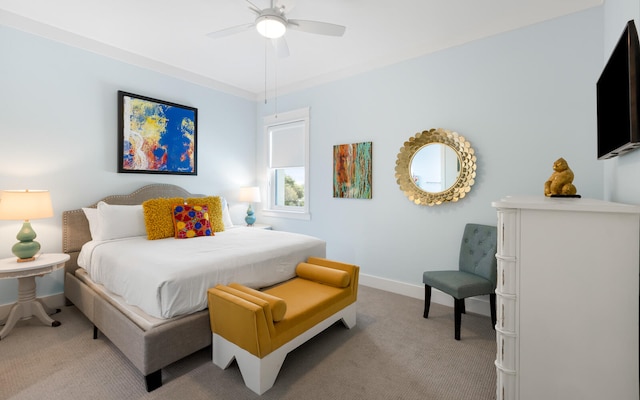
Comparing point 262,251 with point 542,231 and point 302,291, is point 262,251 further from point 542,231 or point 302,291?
point 542,231

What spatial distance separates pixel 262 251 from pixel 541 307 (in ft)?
6.33

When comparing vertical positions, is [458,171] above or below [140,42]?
below

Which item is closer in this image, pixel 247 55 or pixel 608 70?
pixel 608 70

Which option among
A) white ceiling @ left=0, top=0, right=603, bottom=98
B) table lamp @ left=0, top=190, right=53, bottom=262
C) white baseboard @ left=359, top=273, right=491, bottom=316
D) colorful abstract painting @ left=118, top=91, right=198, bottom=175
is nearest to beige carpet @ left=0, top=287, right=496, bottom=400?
white baseboard @ left=359, top=273, right=491, bottom=316

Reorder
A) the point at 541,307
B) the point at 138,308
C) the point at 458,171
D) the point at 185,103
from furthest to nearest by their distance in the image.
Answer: the point at 185,103, the point at 458,171, the point at 138,308, the point at 541,307

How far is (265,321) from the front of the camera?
1.74m

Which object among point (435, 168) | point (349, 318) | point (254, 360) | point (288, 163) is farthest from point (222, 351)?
point (288, 163)

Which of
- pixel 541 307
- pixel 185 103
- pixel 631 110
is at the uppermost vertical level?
Answer: pixel 185 103

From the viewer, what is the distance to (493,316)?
260 centimetres

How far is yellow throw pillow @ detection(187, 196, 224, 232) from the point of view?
3540 mm

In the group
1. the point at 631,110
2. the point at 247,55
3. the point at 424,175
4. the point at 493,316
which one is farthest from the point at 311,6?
the point at 493,316

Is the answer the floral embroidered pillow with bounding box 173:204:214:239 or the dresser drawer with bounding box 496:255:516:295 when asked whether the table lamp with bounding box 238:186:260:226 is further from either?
the dresser drawer with bounding box 496:255:516:295

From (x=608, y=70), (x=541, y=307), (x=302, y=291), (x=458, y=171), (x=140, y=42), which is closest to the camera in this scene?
(x=541, y=307)

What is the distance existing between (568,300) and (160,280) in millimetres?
2173
